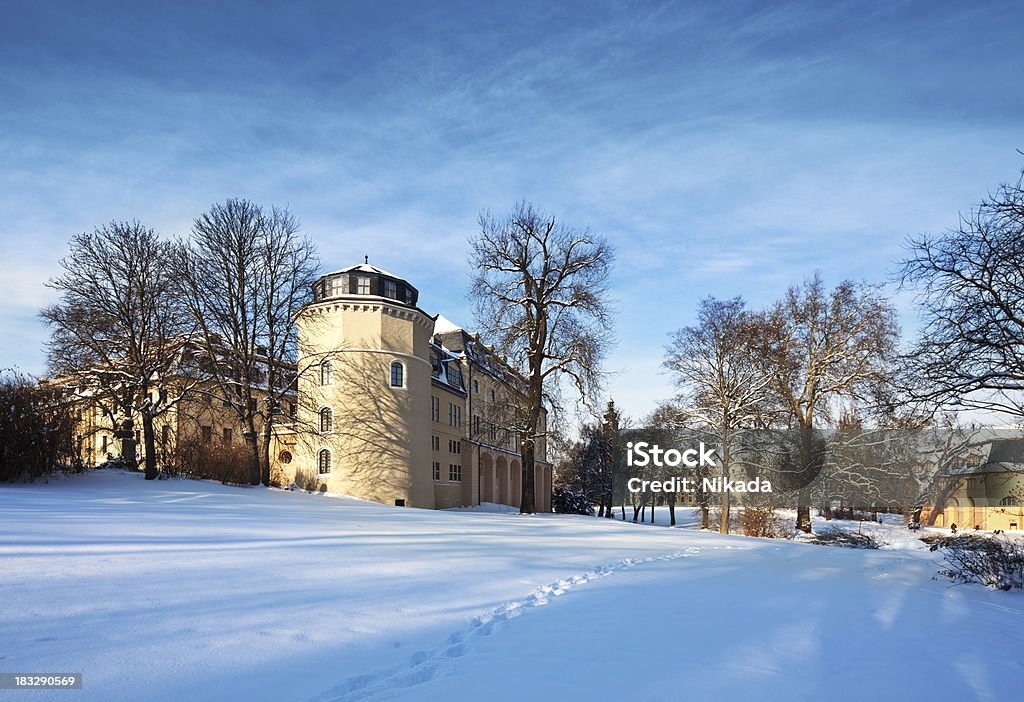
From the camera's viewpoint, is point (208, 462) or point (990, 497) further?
point (990, 497)

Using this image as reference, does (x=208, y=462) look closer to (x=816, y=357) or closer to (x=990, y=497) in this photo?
(x=816, y=357)

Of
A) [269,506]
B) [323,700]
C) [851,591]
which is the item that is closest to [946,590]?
[851,591]

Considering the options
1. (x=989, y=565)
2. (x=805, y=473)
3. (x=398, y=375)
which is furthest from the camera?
(x=398, y=375)

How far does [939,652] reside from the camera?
21.3ft

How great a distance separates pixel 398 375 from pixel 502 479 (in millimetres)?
23212

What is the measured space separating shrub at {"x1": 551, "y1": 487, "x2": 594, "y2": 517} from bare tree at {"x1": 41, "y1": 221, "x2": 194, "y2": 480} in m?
43.3

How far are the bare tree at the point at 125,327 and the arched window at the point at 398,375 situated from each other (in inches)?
383

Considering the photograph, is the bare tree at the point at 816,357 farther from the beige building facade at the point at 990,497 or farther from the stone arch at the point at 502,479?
the stone arch at the point at 502,479

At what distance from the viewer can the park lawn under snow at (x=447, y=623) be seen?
15.2ft

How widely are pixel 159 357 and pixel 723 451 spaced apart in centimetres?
2339

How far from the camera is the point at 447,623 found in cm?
630

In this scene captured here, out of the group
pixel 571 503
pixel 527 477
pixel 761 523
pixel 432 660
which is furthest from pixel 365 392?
pixel 571 503

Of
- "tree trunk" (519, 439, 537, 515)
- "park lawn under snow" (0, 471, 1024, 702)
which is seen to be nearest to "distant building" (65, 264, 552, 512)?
"tree trunk" (519, 439, 537, 515)

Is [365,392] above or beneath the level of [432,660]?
above
